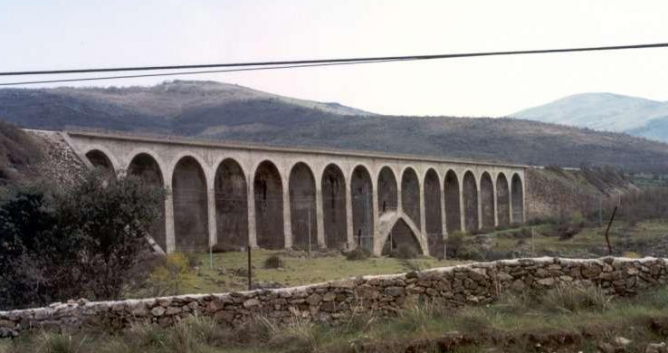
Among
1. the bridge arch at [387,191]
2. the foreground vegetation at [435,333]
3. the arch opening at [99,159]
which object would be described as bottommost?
the foreground vegetation at [435,333]

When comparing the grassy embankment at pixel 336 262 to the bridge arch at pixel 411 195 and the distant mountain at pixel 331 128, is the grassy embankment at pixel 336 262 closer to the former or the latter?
the bridge arch at pixel 411 195

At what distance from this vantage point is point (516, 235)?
44531mm

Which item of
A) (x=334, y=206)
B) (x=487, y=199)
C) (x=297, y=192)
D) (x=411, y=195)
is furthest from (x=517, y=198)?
Answer: (x=297, y=192)

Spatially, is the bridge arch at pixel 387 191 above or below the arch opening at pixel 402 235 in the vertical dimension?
above

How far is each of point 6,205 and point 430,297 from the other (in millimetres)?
9240

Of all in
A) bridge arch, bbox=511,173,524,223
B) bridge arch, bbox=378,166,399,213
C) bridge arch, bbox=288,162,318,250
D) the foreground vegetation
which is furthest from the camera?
bridge arch, bbox=511,173,524,223

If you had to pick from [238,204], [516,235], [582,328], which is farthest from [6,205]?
[516,235]

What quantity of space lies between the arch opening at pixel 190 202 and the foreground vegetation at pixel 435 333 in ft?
79.0

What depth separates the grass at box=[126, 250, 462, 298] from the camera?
1905 centimetres

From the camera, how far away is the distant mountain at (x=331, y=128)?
82.2 m

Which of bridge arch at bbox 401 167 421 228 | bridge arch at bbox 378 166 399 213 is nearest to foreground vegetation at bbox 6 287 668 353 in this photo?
bridge arch at bbox 378 166 399 213

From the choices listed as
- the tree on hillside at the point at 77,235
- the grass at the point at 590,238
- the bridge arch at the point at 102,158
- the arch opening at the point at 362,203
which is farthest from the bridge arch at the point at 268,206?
the tree on hillside at the point at 77,235

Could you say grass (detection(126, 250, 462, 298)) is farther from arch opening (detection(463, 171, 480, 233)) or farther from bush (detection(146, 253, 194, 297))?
arch opening (detection(463, 171, 480, 233))

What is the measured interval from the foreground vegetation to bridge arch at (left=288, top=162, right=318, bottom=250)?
102 feet
